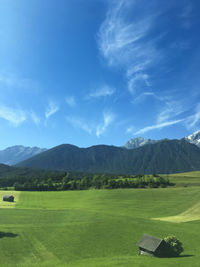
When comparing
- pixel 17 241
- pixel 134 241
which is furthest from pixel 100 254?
pixel 17 241

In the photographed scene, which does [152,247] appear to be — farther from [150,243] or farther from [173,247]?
[173,247]

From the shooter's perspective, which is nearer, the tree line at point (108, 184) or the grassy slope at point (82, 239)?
the grassy slope at point (82, 239)

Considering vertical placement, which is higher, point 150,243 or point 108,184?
point 108,184

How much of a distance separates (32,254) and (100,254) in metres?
13.7

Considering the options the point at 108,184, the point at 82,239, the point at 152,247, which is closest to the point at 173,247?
the point at 152,247

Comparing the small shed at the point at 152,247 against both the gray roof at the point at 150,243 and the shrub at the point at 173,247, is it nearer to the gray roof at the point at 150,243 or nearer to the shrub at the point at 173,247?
the gray roof at the point at 150,243

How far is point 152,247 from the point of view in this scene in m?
45.9

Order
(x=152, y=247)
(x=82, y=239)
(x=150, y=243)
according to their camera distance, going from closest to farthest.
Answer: (x=152, y=247), (x=150, y=243), (x=82, y=239)

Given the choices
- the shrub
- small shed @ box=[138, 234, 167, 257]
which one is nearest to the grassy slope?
the shrub

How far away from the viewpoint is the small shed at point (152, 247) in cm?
4595

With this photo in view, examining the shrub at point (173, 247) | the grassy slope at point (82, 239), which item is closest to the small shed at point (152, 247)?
the shrub at point (173, 247)

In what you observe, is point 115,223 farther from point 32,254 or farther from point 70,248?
point 32,254

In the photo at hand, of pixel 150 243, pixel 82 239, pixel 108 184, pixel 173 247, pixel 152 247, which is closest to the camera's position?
pixel 152 247

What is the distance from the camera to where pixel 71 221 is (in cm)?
7194
